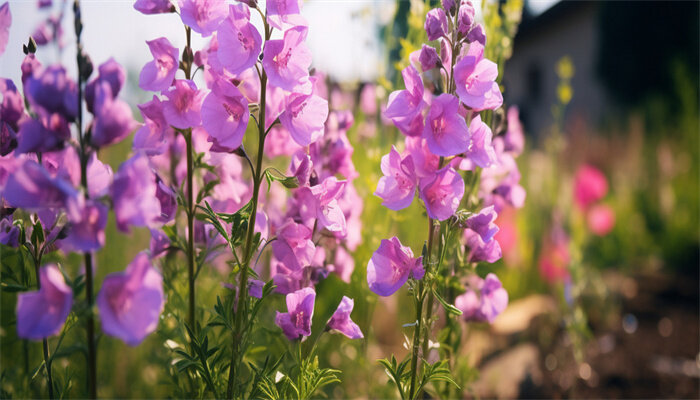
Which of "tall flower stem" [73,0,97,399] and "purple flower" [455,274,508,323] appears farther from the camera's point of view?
"purple flower" [455,274,508,323]

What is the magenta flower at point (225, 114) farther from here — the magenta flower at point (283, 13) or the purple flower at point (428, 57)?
the purple flower at point (428, 57)

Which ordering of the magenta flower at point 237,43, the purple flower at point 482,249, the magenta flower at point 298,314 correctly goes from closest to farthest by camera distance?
the magenta flower at point 237,43
the magenta flower at point 298,314
the purple flower at point 482,249

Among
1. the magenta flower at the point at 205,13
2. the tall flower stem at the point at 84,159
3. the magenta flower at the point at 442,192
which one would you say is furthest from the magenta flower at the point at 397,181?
the tall flower stem at the point at 84,159

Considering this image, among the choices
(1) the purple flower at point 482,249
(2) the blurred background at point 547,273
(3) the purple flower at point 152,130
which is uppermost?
(3) the purple flower at point 152,130

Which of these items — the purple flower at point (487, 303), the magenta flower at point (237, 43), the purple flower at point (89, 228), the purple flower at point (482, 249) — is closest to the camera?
the purple flower at point (89, 228)

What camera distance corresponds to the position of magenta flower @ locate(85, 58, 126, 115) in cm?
67

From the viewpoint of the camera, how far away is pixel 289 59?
0.87 m

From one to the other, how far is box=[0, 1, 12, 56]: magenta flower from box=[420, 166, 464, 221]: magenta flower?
77cm

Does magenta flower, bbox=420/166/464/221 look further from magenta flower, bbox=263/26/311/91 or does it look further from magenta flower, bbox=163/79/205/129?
magenta flower, bbox=163/79/205/129

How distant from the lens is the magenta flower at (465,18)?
970 mm

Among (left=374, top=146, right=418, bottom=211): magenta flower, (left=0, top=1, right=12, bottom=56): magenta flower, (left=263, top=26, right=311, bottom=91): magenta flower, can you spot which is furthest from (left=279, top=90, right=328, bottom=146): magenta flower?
(left=0, top=1, right=12, bottom=56): magenta flower

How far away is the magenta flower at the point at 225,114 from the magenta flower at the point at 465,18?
44cm

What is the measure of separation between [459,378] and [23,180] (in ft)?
3.70

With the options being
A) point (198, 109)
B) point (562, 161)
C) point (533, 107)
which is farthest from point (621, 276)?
point (533, 107)
